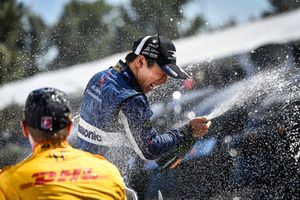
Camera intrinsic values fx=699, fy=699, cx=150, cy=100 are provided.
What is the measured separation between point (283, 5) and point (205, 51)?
6.95 metres

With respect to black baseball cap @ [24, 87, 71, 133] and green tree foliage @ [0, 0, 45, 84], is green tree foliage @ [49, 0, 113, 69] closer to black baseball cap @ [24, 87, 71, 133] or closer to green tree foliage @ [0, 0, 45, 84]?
green tree foliage @ [0, 0, 45, 84]

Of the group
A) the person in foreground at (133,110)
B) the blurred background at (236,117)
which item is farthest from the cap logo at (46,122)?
the blurred background at (236,117)

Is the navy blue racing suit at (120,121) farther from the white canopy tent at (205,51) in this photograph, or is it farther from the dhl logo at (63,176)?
the white canopy tent at (205,51)

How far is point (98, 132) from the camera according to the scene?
478 cm

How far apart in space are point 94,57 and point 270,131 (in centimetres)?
1105

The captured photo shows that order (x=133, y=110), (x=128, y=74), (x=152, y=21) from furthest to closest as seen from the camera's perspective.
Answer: (x=152, y=21) < (x=128, y=74) < (x=133, y=110)

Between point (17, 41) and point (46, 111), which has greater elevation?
point (46, 111)

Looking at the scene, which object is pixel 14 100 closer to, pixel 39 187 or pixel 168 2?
pixel 168 2

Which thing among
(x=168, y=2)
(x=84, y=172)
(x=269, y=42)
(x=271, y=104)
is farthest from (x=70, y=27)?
(x=84, y=172)

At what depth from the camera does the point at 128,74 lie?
15.9 feet

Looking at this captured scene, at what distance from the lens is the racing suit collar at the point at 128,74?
15.8 feet

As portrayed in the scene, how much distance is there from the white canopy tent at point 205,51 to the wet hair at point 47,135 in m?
5.43

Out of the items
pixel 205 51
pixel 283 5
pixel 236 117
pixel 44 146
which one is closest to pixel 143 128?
pixel 44 146

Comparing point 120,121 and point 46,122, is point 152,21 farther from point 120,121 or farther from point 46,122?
point 46,122
